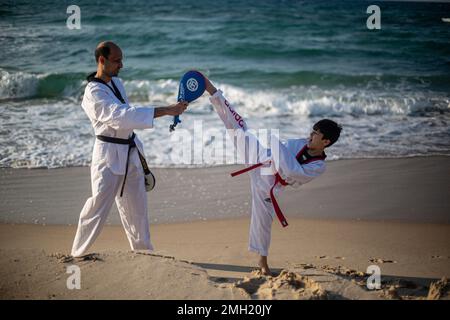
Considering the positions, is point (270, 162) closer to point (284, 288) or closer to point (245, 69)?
point (284, 288)

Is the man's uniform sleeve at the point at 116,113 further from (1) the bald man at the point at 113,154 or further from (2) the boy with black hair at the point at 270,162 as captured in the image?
(2) the boy with black hair at the point at 270,162

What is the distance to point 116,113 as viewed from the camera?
393cm

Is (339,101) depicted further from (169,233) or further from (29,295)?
(29,295)

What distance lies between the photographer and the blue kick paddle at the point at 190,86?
4156mm

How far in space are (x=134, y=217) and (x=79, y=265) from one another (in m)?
0.70

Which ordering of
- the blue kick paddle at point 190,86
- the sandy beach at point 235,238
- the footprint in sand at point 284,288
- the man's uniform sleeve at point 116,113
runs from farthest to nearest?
the blue kick paddle at point 190,86
the man's uniform sleeve at point 116,113
the sandy beach at point 235,238
the footprint in sand at point 284,288

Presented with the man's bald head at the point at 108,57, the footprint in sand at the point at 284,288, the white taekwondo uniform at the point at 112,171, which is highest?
the man's bald head at the point at 108,57

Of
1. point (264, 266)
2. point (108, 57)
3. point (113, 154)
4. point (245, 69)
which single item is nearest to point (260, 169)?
point (264, 266)

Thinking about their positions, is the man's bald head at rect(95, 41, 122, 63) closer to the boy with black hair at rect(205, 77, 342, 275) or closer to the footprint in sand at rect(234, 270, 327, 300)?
the boy with black hair at rect(205, 77, 342, 275)

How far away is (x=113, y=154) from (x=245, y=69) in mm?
10777

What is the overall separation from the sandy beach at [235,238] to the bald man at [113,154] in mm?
277

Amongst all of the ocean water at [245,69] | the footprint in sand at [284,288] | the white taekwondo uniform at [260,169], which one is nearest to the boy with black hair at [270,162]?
the white taekwondo uniform at [260,169]

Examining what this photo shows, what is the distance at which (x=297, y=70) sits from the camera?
14.5 metres

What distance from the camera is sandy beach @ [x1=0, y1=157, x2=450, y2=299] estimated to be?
3.57 meters
